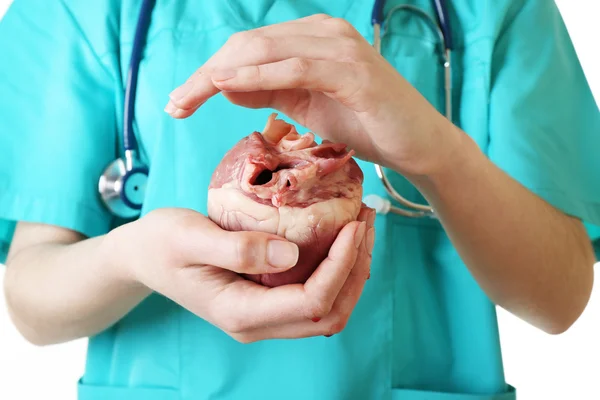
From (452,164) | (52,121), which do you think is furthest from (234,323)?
(52,121)

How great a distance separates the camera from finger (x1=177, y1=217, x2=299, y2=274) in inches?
22.7

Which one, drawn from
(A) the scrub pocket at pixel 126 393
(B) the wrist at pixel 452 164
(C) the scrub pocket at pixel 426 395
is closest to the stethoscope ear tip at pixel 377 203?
(B) the wrist at pixel 452 164

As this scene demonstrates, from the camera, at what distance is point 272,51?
0.60 m

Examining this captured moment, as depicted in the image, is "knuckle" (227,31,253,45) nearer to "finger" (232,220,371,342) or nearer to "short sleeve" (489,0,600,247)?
"finger" (232,220,371,342)

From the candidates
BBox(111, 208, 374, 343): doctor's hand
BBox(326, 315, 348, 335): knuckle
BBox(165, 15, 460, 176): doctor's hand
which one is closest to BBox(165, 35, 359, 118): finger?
BBox(165, 15, 460, 176): doctor's hand

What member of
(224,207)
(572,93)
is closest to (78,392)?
(224,207)

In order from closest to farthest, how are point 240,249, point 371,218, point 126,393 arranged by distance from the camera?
1. point 240,249
2. point 371,218
3. point 126,393

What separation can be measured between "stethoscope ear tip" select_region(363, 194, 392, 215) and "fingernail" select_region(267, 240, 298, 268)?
29 cm

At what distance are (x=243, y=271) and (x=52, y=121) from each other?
1.56 ft

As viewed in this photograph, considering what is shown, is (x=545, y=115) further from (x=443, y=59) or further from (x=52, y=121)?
(x=52, y=121)

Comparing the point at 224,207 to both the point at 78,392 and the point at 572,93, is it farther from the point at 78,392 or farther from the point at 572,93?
the point at 572,93

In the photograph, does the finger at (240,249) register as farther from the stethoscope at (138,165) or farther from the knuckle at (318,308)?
the stethoscope at (138,165)

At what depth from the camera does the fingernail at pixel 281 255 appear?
0.59m

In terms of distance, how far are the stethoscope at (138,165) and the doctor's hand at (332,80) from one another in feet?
0.66
